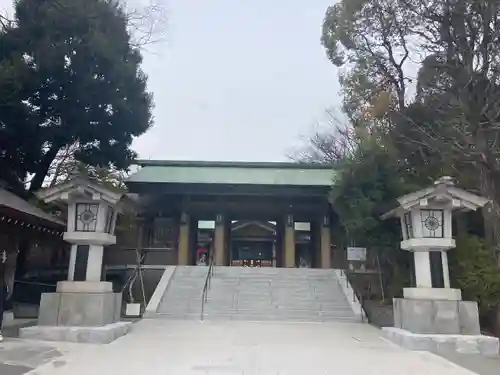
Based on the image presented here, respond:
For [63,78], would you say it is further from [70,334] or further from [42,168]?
[70,334]

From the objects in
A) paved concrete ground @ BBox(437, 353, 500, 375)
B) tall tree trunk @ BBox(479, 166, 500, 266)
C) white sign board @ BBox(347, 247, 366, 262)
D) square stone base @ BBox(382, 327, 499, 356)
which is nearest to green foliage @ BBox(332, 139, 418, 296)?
white sign board @ BBox(347, 247, 366, 262)

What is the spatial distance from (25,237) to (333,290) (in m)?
8.83

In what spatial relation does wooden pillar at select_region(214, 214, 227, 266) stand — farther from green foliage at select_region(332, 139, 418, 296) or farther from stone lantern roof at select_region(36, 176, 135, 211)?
stone lantern roof at select_region(36, 176, 135, 211)

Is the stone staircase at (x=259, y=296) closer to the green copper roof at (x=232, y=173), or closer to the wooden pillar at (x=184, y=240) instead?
the wooden pillar at (x=184, y=240)

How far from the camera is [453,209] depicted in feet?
30.8

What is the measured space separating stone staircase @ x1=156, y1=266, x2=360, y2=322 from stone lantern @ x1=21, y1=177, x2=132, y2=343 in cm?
365

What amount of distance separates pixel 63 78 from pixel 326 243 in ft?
38.8

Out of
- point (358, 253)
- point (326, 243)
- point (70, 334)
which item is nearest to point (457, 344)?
point (358, 253)

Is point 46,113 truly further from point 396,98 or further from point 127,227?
point 396,98

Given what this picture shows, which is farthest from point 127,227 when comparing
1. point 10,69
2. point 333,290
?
point 333,290

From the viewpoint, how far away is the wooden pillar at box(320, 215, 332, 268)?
63.9 feet

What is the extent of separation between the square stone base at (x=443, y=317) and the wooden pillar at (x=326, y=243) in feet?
34.6

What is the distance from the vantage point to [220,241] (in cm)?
1945

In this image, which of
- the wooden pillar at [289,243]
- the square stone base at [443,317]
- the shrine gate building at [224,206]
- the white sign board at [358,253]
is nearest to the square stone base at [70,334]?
the square stone base at [443,317]
